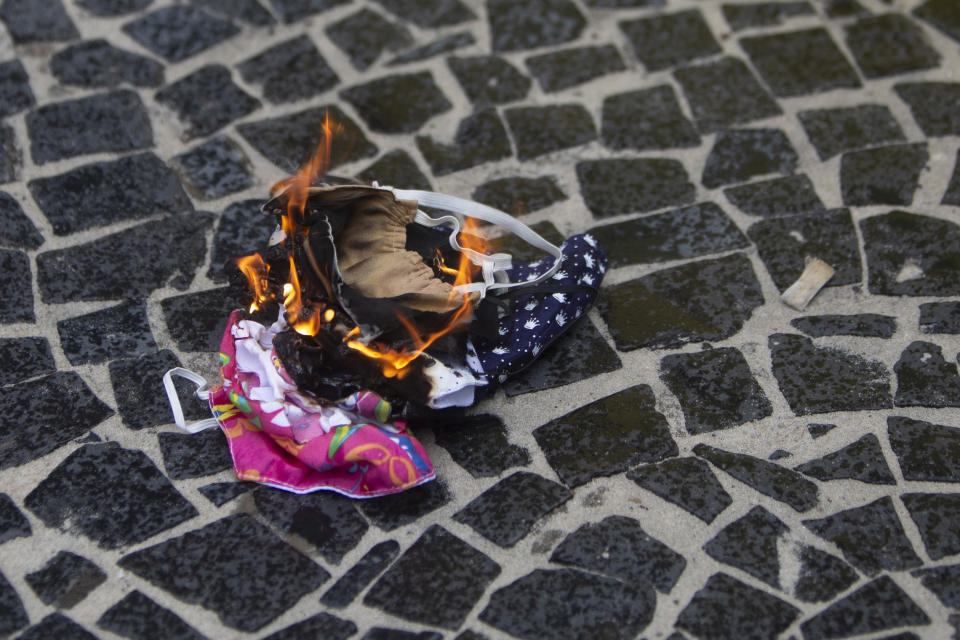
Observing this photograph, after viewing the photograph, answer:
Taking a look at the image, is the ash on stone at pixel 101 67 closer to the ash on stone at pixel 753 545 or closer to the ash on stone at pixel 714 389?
the ash on stone at pixel 714 389

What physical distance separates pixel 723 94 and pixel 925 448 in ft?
5.61

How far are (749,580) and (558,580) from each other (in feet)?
1.53

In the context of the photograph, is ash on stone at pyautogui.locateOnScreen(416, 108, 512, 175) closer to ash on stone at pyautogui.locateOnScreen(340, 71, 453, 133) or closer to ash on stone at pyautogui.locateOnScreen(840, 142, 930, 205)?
ash on stone at pyautogui.locateOnScreen(340, 71, 453, 133)

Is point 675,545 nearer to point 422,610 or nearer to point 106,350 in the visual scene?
point 422,610

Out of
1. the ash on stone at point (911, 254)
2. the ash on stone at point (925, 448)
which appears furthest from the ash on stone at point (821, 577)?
the ash on stone at point (911, 254)

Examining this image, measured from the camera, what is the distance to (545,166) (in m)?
3.56

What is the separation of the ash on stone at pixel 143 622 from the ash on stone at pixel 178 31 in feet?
7.55

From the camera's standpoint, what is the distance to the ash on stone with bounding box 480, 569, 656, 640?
228 centimetres

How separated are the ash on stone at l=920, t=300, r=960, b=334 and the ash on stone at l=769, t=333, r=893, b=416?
0.25 m

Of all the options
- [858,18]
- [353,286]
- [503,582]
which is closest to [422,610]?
[503,582]

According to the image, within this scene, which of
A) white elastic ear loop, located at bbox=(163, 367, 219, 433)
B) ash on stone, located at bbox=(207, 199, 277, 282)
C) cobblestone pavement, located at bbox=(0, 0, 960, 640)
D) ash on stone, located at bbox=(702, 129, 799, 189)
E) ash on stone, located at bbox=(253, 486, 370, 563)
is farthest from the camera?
ash on stone, located at bbox=(702, 129, 799, 189)

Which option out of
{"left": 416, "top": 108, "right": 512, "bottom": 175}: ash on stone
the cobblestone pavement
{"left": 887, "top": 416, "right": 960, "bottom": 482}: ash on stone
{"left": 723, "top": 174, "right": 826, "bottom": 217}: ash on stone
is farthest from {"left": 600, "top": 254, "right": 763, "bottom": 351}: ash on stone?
{"left": 416, "top": 108, "right": 512, "bottom": 175}: ash on stone

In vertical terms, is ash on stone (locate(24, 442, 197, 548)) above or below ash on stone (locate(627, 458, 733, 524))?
above

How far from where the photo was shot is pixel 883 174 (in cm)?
347
